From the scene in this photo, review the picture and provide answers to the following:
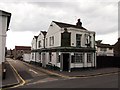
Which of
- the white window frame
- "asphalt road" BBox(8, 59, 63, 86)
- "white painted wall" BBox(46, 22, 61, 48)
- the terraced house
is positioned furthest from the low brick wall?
"asphalt road" BBox(8, 59, 63, 86)

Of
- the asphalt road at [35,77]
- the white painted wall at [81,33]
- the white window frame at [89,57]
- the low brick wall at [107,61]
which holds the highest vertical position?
the white painted wall at [81,33]

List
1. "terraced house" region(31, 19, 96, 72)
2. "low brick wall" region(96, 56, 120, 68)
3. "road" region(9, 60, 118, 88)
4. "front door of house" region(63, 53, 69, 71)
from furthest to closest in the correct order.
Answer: "low brick wall" region(96, 56, 120, 68) → "front door of house" region(63, 53, 69, 71) → "terraced house" region(31, 19, 96, 72) → "road" region(9, 60, 118, 88)

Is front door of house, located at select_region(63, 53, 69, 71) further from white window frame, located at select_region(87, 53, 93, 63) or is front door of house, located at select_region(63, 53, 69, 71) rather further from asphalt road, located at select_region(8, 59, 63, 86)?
white window frame, located at select_region(87, 53, 93, 63)

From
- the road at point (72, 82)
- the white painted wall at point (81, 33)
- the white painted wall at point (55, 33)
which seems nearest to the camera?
the road at point (72, 82)

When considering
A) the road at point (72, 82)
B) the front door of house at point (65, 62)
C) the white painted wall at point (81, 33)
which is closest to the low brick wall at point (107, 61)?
the white painted wall at point (81, 33)

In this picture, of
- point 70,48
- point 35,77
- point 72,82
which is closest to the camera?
point 72,82

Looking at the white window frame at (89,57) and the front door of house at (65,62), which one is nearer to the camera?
the front door of house at (65,62)

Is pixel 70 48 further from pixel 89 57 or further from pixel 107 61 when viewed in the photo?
pixel 107 61

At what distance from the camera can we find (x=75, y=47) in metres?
28.7

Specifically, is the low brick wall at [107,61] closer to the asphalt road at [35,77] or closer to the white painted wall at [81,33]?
the white painted wall at [81,33]

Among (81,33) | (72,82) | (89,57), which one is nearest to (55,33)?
(81,33)

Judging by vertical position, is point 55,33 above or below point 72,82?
above

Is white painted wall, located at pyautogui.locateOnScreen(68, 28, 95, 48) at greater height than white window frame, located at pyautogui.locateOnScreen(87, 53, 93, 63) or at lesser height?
greater

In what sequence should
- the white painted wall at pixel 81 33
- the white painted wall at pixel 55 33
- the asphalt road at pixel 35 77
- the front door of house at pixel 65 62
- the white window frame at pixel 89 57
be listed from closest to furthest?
the asphalt road at pixel 35 77
the front door of house at pixel 65 62
the white painted wall at pixel 81 33
the white painted wall at pixel 55 33
the white window frame at pixel 89 57
